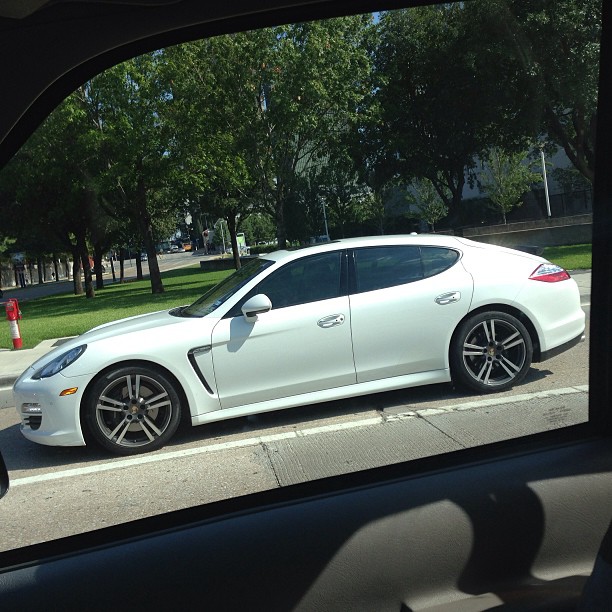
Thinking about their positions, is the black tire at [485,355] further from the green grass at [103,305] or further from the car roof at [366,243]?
the green grass at [103,305]

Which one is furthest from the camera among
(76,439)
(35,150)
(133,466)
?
(76,439)

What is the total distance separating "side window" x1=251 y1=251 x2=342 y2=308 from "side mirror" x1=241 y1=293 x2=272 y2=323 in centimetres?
1

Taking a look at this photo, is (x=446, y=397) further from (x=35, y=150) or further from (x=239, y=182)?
(x=35, y=150)

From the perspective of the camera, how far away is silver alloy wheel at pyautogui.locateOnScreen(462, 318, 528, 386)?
7.41 ft

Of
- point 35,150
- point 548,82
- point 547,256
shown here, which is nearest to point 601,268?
point 547,256

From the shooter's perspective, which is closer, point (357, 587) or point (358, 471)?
point (357, 587)

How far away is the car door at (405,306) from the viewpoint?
2.22 metres

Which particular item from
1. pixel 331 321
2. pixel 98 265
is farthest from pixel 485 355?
pixel 98 265

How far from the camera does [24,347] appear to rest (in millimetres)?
2279

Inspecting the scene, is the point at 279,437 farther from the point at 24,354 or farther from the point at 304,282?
the point at 24,354

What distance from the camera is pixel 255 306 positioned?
223cm

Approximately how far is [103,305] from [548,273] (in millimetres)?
1508

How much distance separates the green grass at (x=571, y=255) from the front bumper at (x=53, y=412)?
1.60 metres

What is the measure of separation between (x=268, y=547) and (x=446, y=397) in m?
0.75
